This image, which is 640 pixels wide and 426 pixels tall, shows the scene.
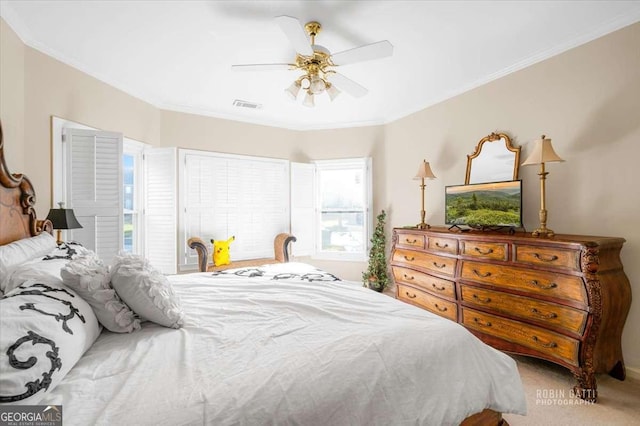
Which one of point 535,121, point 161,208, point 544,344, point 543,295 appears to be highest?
point 535,121

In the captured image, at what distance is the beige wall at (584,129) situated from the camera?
231 cm

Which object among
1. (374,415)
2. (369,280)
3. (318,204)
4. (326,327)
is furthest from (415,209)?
(374,415)

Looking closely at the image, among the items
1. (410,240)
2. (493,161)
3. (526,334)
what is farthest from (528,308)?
(493,161)

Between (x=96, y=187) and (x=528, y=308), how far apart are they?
4086mm

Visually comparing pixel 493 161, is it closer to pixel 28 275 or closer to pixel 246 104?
pixel 246 104

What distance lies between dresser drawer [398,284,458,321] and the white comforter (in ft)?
4.83

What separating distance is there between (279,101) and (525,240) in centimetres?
325

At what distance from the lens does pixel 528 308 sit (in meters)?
2.35

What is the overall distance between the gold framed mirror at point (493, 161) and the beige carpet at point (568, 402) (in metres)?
1.80

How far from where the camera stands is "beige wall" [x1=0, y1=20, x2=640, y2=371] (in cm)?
232

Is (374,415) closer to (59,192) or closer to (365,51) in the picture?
(365,51)

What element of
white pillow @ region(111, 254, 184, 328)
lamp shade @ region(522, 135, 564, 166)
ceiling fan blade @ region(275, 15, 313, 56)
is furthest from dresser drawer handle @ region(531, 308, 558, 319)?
ceiling fan blade @ region(275, 15, 313, 56)

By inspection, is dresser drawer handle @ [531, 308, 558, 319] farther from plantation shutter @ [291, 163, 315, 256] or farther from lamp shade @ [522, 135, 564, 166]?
plantation shutter @ [291, 163, 315, 256]

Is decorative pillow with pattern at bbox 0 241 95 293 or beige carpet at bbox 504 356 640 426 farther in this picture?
beige carpet at bbox 504 356 640 426
